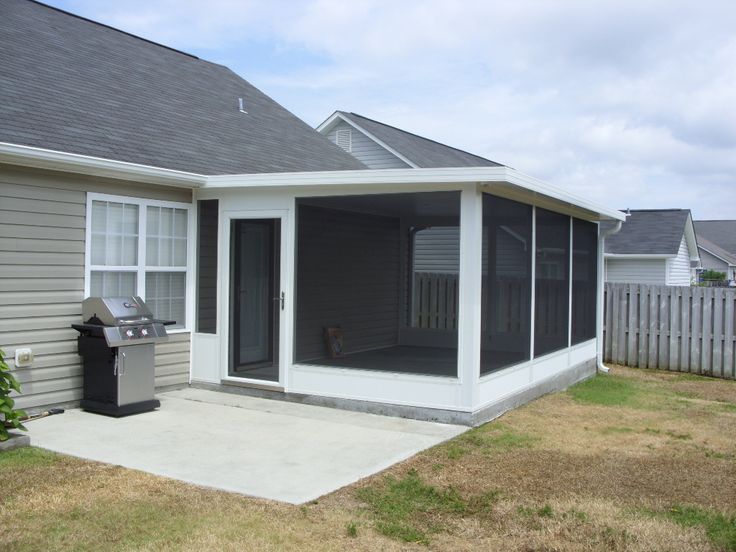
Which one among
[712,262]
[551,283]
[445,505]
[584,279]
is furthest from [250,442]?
[712,262]

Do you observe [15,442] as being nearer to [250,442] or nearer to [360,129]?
[250,442]

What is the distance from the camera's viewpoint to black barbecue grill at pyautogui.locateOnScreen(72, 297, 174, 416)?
6.92 metres

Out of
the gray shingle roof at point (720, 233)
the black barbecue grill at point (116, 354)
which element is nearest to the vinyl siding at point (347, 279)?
the black barbecue grill at point (116, 354)

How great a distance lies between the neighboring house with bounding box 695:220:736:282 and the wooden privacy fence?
110 ft

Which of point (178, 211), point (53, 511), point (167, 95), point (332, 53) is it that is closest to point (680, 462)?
point (53, 511)

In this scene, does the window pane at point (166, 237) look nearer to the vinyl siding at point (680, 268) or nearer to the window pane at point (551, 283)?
the window pane at point (551, 283)

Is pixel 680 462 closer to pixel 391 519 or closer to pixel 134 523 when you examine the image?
pixel 391 519

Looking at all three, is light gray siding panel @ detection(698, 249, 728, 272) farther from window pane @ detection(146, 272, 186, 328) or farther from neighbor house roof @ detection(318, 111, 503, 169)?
window pane @ detection(146, 272, 186, 328)

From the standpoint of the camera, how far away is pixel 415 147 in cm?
1961

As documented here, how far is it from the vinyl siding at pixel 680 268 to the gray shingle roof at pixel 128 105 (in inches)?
534

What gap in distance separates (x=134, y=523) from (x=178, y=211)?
15.1 ft

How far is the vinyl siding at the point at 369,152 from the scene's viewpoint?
59.0 ft

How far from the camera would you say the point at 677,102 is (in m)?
17.4

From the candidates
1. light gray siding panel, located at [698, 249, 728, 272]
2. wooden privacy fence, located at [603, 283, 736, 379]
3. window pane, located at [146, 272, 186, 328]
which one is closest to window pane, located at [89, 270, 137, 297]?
window pane, located at [146, 272, 186, 328]
